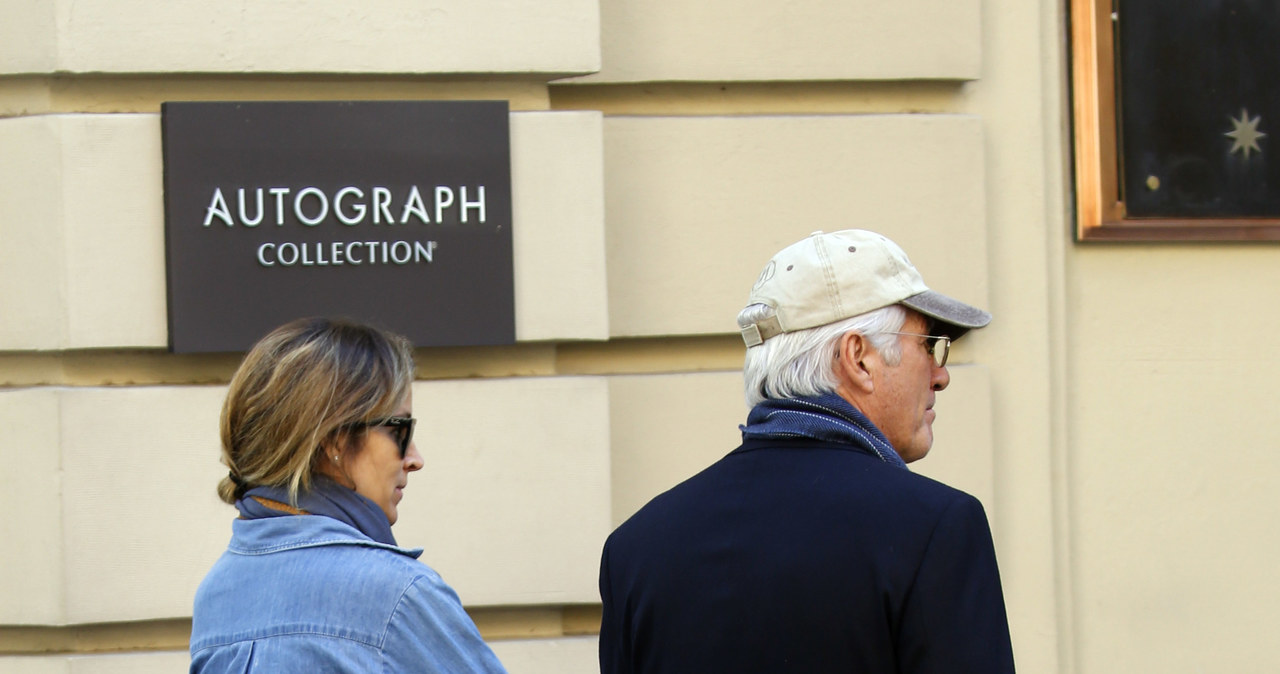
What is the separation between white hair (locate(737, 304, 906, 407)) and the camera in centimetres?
193

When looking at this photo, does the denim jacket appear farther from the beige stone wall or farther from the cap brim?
the beige stone wall

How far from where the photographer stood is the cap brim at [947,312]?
1.98 metres

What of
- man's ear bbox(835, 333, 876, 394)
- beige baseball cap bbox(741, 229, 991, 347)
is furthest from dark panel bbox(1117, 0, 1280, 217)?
man's ear bbox(835, 333, 876, 394)

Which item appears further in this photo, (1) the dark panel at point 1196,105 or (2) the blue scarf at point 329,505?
(1) the dark panel at point 1196,105

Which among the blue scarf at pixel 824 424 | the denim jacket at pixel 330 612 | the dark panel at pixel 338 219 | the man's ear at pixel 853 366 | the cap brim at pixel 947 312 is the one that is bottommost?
the denim jacket at pixel 330 612

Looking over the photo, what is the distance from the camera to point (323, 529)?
169 centimetres

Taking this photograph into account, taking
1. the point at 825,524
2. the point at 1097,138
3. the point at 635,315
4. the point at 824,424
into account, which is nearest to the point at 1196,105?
the point at 1097,138

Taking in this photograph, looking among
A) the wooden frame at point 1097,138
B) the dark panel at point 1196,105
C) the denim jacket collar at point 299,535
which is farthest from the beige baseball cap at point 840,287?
the dark panel at point 1196,105

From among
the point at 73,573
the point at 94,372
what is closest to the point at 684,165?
the point at 94,372

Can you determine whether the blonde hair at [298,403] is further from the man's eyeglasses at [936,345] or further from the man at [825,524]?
the man's eyeglasses at [936,345]

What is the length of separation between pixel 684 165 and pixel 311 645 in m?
2.01

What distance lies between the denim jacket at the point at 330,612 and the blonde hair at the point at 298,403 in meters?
0.09

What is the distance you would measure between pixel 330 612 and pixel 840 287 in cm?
87

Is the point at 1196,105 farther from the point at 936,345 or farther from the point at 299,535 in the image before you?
the point at 299,535
